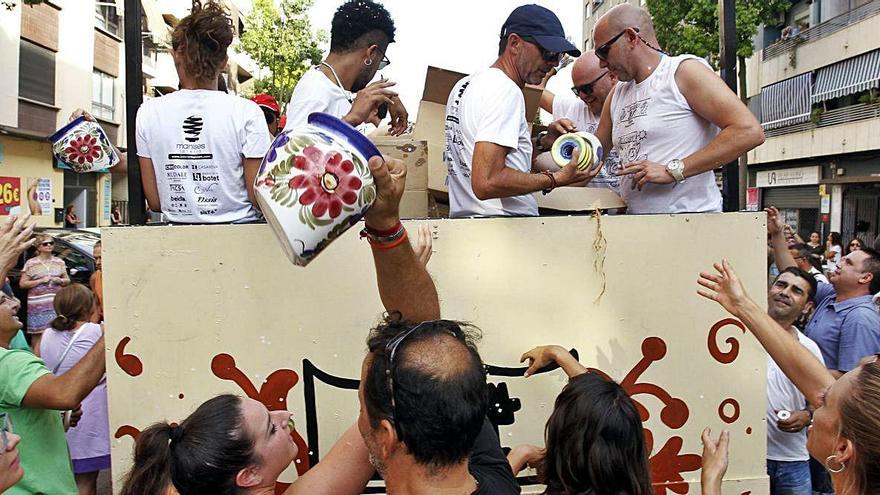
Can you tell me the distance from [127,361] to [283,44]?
73.5ft

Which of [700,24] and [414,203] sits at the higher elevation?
[700,24]

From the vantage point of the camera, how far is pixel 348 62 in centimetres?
359

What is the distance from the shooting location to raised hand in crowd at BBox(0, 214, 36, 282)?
2.69 metres

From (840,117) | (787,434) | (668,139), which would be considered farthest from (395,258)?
(840,117)

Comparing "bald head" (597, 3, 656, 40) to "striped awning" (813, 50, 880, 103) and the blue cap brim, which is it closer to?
the blue cap brim

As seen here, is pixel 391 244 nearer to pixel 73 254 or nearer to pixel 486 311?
pixel 486 311

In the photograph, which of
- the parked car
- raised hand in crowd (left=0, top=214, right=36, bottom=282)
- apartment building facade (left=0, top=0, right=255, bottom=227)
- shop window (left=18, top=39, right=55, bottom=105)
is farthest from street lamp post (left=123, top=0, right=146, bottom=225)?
shop window (left=18, top=39, right=55, bottom=105)

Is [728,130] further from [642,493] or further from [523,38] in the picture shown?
[642,493]

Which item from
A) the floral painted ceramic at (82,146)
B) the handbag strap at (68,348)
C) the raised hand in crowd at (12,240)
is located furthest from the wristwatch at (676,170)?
the handbag strap at (68,348)

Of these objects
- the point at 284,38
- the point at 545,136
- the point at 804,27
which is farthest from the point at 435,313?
the point at 804,27

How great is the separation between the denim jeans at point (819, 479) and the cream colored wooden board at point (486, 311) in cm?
210

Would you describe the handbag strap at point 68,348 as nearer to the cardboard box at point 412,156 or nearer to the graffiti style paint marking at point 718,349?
the cardboard box at point 412,156

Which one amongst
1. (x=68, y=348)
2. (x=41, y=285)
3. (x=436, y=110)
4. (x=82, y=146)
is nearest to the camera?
(x=82, y=146)

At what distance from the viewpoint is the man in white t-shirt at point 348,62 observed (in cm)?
347
